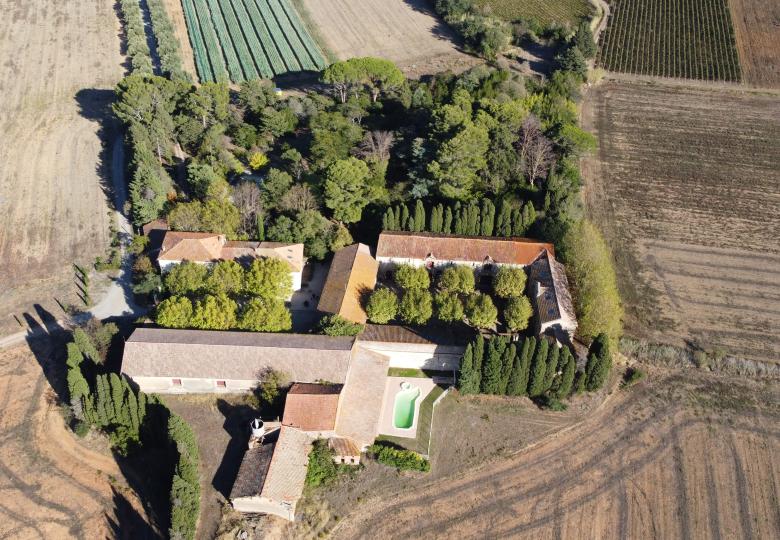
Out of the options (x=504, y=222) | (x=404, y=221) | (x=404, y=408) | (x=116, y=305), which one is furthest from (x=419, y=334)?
(x=116, y=305)

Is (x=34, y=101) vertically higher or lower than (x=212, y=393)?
higher

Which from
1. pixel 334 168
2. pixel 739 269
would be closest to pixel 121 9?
pixel 334 168

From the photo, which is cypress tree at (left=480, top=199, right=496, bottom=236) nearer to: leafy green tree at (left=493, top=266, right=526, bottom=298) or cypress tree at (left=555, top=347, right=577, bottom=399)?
leafy green tree at (left=493, top=266, right=526, bottom=298)

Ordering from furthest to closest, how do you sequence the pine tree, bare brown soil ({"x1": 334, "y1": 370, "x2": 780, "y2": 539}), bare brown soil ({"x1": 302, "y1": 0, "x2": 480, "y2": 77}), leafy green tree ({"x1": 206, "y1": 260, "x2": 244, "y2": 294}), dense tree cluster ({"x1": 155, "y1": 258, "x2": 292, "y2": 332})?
bare brown soil ({"x1": 302, "y1": 0, "x2": 480, "y2": 77}), leafy green tree ({"x1": 206, "y1": 260, "x2": 244, "y2": 294}), dense tree cluster ({"x1": 155, "y1": 258, "x2": 292, "y2": 332}), the pine tree, bare brown soil ({"x1": 334, "y1": 370, "x2": 780, "y2": 539})

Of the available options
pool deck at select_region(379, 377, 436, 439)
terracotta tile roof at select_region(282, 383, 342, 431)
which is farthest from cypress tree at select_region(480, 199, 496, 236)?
terracotta tile roof at select_region(282, 383, 342, 431)

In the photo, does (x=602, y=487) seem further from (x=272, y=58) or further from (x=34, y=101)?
(x=34, y=101)

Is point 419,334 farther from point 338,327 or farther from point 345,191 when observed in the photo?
point 345,191
